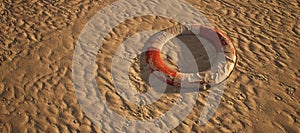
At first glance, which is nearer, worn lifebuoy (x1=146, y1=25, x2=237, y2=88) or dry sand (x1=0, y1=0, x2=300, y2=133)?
dry sand (x1=0, y1=0, x2=300, y2=133)

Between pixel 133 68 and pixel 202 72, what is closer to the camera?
pixel 202 72

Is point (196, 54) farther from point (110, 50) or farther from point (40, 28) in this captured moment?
point (40, 28)

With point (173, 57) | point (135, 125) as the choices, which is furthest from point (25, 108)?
point (173, 57)

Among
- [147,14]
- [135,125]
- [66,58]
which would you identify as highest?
[147,14]

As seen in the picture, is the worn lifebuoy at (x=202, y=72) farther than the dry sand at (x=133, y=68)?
Yes
